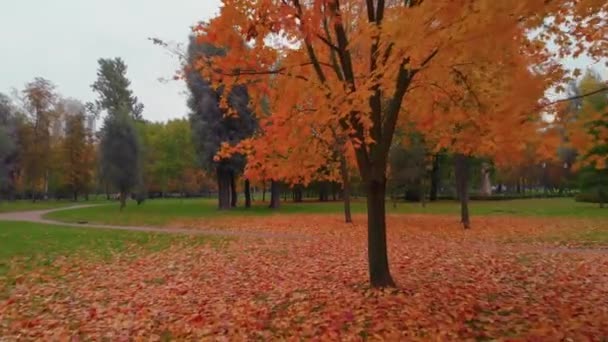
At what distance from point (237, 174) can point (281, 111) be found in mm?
27384

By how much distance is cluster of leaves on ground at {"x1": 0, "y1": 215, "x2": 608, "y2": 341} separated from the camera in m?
4.75

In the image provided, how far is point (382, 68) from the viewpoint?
16.2ft

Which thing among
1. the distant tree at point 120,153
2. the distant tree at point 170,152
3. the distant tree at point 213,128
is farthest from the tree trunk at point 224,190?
the distant tree at point 170,152

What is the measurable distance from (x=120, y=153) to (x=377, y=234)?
3286 cm

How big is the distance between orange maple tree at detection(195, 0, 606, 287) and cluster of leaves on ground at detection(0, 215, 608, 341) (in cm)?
117

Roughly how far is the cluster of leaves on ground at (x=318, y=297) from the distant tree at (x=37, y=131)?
4375cm

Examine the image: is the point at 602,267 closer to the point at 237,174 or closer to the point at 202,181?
the point at 237,174

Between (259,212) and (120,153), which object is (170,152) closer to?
(120,153)

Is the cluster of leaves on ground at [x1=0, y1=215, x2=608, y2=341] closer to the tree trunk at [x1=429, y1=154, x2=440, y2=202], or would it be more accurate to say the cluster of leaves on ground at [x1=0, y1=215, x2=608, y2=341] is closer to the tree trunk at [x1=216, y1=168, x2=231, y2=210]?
the tree trunk at [x1=216, y1=168, x2=231, y2=210]

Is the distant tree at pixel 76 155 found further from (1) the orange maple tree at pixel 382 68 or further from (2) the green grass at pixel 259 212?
(1) the orange maple tree at pixel 382 68

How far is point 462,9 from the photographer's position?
387 centimetres

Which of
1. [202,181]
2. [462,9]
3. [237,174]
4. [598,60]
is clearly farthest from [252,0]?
[202,181]

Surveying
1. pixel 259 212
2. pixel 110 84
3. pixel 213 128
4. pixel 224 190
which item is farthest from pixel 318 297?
pixel 110 84

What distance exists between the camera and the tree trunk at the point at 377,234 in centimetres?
644
